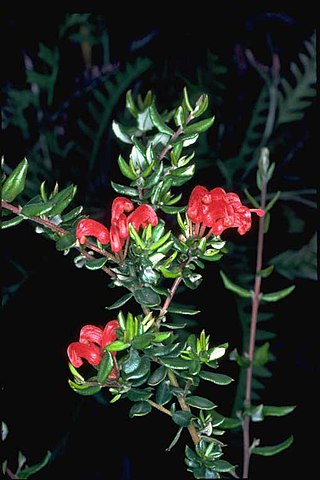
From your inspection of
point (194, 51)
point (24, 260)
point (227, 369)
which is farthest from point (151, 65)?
point (227, 369)

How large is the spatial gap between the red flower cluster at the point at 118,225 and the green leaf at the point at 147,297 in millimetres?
32

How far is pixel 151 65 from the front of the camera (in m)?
1.02

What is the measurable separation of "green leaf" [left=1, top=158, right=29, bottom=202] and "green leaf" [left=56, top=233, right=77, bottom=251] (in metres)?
0.04

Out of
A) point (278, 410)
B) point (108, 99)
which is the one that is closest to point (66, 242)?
point (278, 410)

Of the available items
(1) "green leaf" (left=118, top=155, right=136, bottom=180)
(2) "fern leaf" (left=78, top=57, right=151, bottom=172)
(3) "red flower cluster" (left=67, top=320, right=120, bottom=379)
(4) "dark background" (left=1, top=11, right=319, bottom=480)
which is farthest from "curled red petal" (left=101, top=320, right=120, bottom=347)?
(2) "fern leaf" (left=78, top=57, right=151, bottom=172)

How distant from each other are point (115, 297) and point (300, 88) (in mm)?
416

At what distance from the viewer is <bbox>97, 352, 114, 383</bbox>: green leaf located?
1.37ft

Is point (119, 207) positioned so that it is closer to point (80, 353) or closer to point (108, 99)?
point (80, 353)

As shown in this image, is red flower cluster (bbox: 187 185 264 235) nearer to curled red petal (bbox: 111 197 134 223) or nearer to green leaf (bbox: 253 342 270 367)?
curled red petal (bbox: 111 197 134 223)

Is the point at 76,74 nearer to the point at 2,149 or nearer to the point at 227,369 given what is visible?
the point at 2,149

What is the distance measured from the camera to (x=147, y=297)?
16.9 inches

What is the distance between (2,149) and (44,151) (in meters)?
0.09

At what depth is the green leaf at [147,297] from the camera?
0.42 metres

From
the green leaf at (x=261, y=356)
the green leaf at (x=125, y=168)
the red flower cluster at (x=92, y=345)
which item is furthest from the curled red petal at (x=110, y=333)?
the green leaf at (x=261, y=356)
